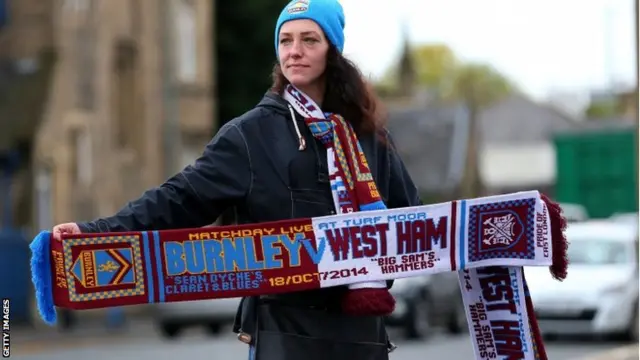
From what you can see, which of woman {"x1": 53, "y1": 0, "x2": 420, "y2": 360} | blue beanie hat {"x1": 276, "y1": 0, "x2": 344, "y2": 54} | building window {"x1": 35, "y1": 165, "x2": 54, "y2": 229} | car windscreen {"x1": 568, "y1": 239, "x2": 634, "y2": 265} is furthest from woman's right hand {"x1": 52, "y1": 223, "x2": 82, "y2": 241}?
building window {"x1": 35, "y1": 165, "x2": 54, "y2": 229}

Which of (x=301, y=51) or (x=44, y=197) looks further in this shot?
(x=44, y=197)

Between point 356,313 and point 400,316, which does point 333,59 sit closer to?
point 356,313

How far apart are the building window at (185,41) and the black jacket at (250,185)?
3291cm

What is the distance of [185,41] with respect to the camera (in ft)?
126

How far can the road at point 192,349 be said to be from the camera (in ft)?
61.1

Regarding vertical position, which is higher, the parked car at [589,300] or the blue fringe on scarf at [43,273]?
the parked car at [589,300]

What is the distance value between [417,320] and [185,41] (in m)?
16.1

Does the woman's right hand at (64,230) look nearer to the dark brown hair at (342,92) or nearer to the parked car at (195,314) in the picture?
the dark brown hair at (342,92)

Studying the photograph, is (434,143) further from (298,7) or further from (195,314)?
(298,7)

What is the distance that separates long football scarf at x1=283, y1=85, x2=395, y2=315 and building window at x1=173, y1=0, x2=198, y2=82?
32862 millimetres

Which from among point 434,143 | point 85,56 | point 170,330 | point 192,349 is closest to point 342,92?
point 192,349

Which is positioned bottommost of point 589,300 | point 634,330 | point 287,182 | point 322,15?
point 287,182

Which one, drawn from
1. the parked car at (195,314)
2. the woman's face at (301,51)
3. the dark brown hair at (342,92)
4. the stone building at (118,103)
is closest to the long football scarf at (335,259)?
the dark brown hair at (342,92)

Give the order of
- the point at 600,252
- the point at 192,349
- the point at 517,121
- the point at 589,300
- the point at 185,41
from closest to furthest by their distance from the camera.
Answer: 1. the point at 192,349
2. the point at 589,300
3. the point at 600,252
4. the point at 185,41
5. the point at 517,121
